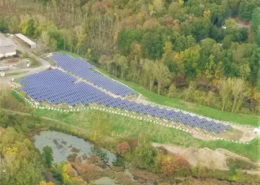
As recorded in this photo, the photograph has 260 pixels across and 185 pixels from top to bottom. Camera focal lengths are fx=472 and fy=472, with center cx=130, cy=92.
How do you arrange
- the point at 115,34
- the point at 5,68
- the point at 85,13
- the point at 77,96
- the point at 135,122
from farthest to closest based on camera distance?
1. the point at 85,13
2. the point at 115,34
3. the point at 5,68
4. the point at 77,96
5. the point at 135,122

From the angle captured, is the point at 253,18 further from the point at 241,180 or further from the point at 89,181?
the point at 89,181

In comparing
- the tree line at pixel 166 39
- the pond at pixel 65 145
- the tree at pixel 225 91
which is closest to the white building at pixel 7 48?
the tree line at pixel 166 39

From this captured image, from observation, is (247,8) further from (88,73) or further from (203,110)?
(88,73)

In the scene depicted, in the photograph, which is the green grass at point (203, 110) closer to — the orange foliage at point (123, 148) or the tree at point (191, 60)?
the tree at point (191, 60)

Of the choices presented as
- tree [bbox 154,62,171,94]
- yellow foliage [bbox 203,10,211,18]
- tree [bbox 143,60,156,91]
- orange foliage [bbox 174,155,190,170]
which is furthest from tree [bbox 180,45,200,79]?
orange foliage [bbox 174,155,190,170]

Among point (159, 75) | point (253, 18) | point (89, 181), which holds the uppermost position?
point (253, 18)

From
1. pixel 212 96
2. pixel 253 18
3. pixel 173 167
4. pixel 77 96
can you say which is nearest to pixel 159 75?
pixel 212 96

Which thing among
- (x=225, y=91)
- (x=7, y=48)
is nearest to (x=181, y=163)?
(x=225, y=91)
